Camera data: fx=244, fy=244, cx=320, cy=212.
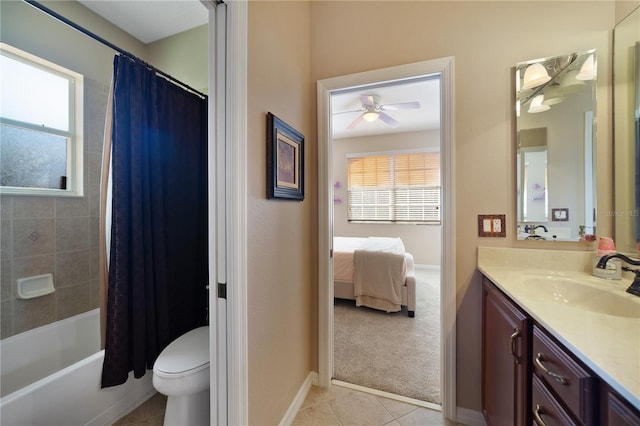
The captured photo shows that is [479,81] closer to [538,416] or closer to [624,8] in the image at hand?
[624,8]

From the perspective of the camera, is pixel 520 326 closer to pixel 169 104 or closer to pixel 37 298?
pixel 169 104

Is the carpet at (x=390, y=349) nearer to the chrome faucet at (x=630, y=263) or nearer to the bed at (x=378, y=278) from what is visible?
the bed at (x=378, y=278)

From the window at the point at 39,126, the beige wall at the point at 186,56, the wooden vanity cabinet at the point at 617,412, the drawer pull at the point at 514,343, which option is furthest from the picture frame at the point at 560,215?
the window at the point at 39,126

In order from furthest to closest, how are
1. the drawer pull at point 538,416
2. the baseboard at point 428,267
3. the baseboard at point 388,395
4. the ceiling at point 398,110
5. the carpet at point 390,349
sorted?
the baseboard at point 428,267 → the ceiling at point 398,110 → the carpet at point 390,349 → the baseboard at point 388,395 → the drawer pull at point 538,416

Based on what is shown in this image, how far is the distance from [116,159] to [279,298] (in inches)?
51.1

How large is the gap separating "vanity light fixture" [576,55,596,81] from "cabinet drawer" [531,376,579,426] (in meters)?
1.58

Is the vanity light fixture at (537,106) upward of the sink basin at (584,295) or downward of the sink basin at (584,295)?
upward

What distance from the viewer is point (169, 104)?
67.9 inches

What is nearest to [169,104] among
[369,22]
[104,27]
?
[104,27]

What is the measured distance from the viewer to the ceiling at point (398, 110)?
10.7ft

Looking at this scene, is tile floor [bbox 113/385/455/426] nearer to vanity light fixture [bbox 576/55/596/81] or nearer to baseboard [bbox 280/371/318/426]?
baseboard [bbox 280/371/318/426]

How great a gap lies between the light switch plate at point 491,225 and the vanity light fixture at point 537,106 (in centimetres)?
64

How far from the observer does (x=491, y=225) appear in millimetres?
1498

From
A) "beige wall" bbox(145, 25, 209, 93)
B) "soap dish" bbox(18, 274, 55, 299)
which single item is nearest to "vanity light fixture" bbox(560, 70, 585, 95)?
"beige wall" bbox(145, 25, 209, 93)
